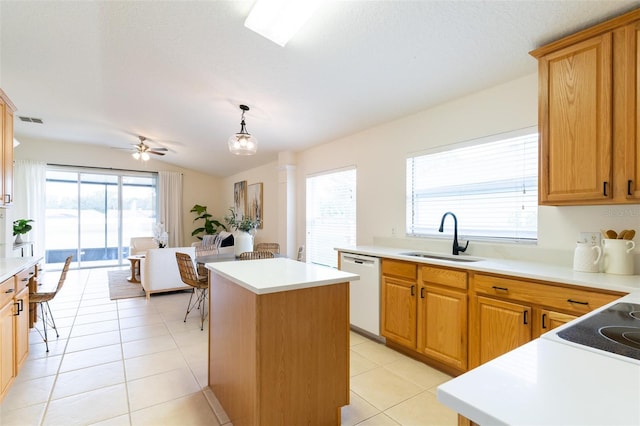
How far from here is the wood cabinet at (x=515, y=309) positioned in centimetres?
173

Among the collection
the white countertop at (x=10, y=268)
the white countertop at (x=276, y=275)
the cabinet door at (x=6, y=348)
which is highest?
the white countertop at (x=276, y=275)

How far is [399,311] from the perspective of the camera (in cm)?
278

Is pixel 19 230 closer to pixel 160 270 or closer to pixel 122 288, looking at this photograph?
pixel 122 288

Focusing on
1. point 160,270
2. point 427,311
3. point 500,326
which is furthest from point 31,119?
point 500,326

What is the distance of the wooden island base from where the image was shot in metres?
1.60

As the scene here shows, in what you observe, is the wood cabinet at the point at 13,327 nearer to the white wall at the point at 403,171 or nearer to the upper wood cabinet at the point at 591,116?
the white wall at the point at 403,171

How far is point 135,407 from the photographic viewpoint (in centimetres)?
204

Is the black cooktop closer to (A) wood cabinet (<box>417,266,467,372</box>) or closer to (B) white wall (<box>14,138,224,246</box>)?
(A) wood cabinet (<box>417,266,467,372</box>)

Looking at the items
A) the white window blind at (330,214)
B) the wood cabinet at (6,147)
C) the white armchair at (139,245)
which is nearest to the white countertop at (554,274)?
the white window blind at (330,214)

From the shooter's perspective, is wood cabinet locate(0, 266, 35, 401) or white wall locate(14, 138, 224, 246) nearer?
wood cabinet locate(0, 266, 35, 401)

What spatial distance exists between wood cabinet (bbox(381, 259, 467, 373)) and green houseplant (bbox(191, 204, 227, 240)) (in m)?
6.64

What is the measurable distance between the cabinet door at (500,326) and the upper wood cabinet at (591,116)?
0.79m

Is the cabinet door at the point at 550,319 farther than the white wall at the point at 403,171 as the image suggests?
No

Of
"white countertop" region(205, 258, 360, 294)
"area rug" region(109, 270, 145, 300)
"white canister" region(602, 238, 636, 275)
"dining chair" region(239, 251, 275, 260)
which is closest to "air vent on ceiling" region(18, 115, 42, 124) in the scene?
"area rug" region(109, 270, 145, 300)
